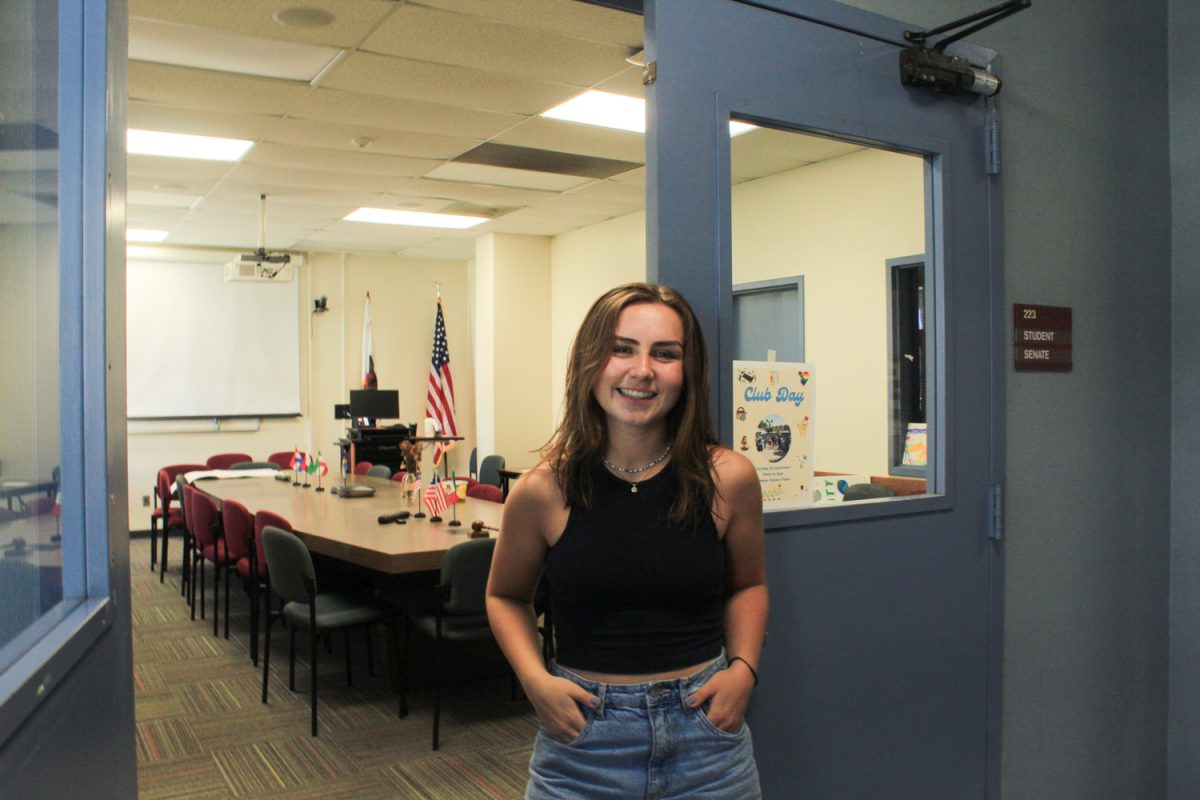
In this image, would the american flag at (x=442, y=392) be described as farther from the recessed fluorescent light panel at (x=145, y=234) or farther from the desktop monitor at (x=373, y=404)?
the recessed fluorescent light panel at (x=145, y=234)

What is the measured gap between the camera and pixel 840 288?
3057mm

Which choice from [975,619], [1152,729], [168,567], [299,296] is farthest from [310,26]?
[299,296]

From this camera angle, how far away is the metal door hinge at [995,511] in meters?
2.46

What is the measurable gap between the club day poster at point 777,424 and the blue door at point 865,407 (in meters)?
0.03

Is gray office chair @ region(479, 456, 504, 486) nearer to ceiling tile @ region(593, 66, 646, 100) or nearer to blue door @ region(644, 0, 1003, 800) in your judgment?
ceiling tile @ region(593, 66, 646, 100)

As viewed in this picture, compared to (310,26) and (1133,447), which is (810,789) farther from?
(310,26)

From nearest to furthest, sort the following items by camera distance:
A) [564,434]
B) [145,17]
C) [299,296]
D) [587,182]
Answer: [564,434] < [145,17] < [587,182] < [299,296]

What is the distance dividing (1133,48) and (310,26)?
3.22 metres

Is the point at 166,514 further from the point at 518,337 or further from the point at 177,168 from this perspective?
the point at 518,337

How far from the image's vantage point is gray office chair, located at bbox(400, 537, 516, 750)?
3980mm

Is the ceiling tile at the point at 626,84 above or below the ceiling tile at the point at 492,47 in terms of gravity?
above

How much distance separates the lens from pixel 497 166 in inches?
271

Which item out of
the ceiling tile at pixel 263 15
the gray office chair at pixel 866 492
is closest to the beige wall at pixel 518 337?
the ceiling tile at pixel 263 15

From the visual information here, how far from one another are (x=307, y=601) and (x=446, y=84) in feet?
8.96
